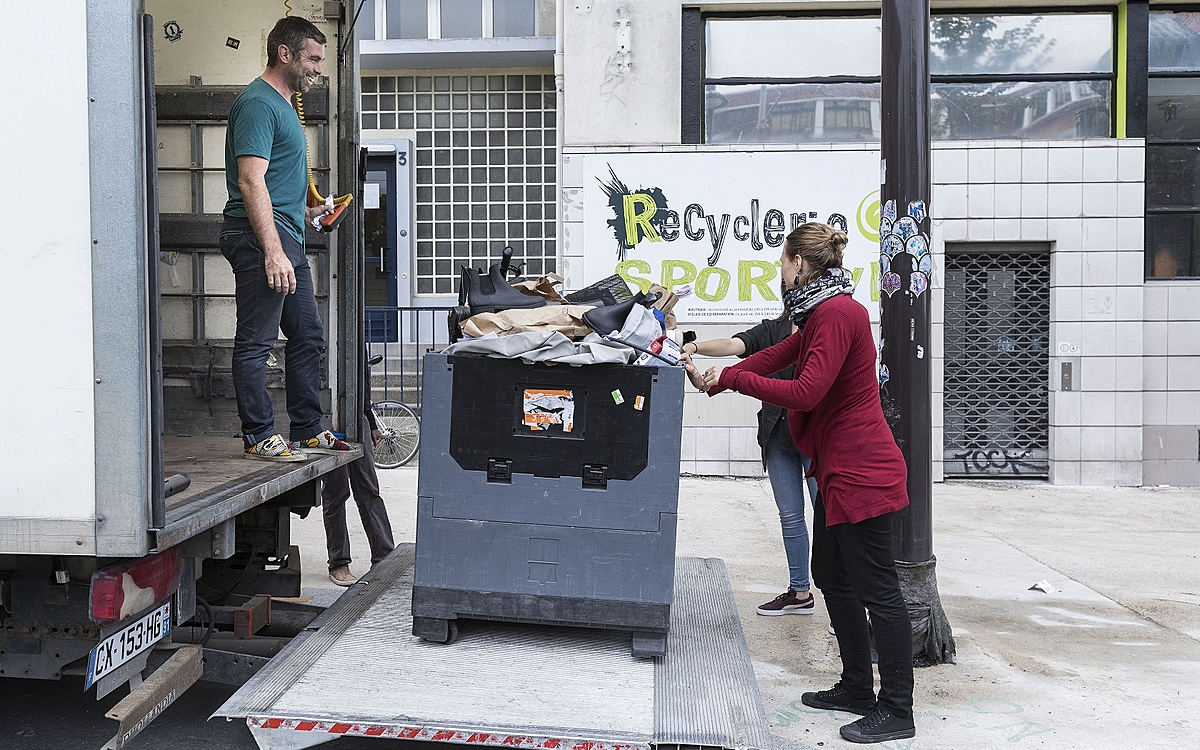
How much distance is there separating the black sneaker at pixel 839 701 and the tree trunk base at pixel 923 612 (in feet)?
2.26

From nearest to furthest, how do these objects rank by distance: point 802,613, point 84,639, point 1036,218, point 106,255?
point 106,255, point 84,639, point 802,613, point 1036,218

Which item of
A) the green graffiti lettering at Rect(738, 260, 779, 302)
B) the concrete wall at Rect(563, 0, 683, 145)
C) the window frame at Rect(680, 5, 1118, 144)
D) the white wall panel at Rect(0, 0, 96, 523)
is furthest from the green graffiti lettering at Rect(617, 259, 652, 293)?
the white wall panel at Rect(0, 0, 96, 523)

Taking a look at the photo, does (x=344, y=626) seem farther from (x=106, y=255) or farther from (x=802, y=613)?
(x=802, y=613)

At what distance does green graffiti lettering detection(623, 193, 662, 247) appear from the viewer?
9977 millimetres

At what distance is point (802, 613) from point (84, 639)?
3.75m

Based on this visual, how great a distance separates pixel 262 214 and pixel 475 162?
875 cm

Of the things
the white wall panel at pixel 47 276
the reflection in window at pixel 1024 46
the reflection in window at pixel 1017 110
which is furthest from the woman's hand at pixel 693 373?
the reflection in window at pixel 1024 46

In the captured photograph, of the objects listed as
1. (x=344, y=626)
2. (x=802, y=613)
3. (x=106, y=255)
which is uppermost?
(x=106, y=255)

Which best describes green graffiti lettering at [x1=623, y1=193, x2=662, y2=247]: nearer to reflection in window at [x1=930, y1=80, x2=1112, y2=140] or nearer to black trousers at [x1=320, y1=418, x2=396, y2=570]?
reflection in window at [x1=930, y1=80, x2=1112, y2=140]

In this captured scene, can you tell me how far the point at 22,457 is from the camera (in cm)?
275

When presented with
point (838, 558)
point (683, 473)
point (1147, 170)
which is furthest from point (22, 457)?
Result: point (1147, 170)

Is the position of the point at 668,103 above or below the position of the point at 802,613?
above

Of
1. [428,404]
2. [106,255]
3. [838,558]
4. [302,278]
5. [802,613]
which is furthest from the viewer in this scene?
[802,613]

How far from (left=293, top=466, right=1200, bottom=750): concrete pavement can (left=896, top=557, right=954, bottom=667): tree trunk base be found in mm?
79
